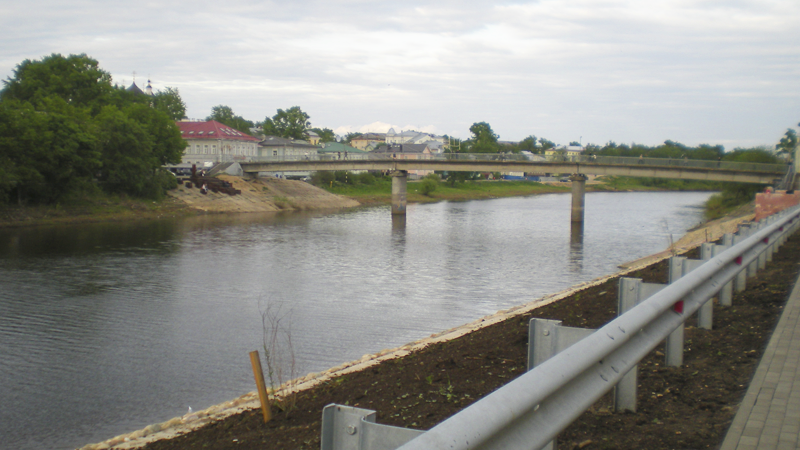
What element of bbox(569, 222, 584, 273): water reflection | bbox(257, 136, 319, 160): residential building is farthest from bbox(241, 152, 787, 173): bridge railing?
bbox(257, 136, 319, 160): residential building

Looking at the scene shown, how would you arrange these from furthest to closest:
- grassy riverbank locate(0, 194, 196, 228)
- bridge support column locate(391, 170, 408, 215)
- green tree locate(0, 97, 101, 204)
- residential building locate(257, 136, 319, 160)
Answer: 1. residential building locate(257, 136, 319, 160)
2. bridge support column locate(391, 170, 408, 215)
3. grassy riverbank locate(0, 194, 196, 228)
4. green tree locate(0, 97, 101, 204)

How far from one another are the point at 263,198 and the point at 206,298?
54.4 m

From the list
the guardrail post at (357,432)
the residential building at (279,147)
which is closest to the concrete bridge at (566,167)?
the residential building at (279,147)

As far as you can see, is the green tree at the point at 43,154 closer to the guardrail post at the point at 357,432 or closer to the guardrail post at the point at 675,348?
the guardrail post at the point at 675,348

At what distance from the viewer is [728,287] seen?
33.0 feet

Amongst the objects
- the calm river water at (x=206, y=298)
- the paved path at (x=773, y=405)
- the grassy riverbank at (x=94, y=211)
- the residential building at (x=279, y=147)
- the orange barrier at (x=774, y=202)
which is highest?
the residential building at (x=279, y=147)

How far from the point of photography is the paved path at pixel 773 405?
4.53m

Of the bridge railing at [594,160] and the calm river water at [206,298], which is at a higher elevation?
the bridge railing at [594,160]

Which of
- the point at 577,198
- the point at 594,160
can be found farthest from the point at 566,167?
the point at 577,198

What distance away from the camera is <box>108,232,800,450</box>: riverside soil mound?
5297 mm

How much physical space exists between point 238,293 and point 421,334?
31.6 feet

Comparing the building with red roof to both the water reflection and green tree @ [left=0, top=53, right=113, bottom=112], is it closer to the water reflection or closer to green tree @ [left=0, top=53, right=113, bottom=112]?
green tree @ [left=0, top=53, right=113, bottom=112]

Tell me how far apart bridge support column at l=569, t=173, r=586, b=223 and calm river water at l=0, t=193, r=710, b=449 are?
29.0 feet

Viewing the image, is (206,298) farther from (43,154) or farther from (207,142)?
(207,142)
